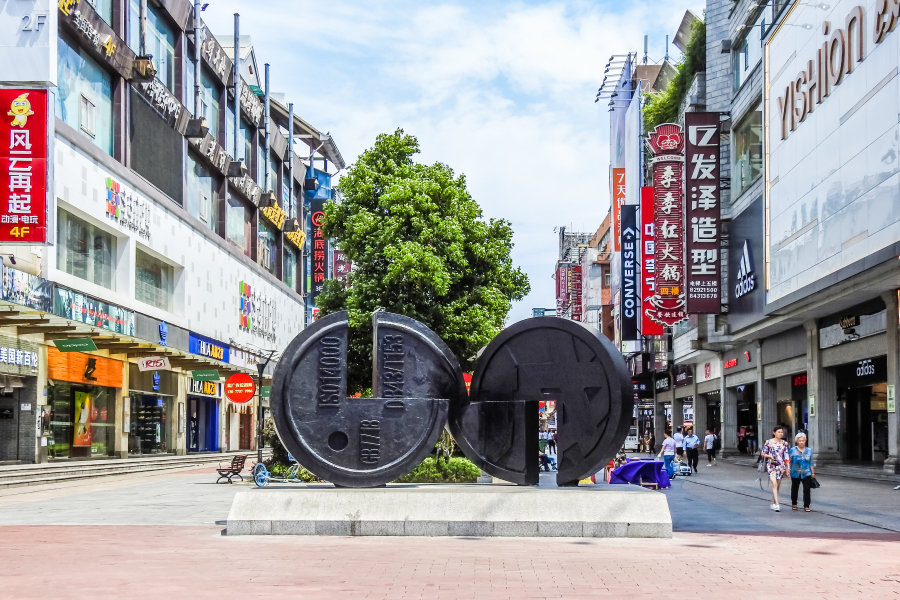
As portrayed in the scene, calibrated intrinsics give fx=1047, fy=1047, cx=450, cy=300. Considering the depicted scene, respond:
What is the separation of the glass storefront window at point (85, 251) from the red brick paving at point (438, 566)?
20515mm

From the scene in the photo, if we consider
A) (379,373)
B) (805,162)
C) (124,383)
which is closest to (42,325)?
(124,383)

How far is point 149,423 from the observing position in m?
45.5

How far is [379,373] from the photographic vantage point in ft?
52.8

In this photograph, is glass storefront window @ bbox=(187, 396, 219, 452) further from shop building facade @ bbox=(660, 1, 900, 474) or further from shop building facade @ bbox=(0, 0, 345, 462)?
shop building facade @ bbox=(660, 1, 900, 474)

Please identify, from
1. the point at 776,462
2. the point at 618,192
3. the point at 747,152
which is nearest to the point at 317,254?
the point at 618,192

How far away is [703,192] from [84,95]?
21.7m

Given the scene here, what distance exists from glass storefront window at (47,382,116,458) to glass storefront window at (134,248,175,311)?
14.8ft

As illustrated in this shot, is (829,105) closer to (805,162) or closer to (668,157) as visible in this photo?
(805,162)

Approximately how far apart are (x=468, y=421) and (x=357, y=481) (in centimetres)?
196

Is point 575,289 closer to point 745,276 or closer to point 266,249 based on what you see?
point 266,249

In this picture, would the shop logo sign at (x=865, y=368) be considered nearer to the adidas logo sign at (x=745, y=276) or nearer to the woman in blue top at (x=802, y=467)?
the adidas logo sign at (x=745, y=276)

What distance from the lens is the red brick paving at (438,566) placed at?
1015 centimetres

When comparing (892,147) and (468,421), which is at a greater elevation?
(892,147)

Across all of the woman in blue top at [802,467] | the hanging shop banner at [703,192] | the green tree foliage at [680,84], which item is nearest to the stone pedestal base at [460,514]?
the woman in blue top at [802,467]
